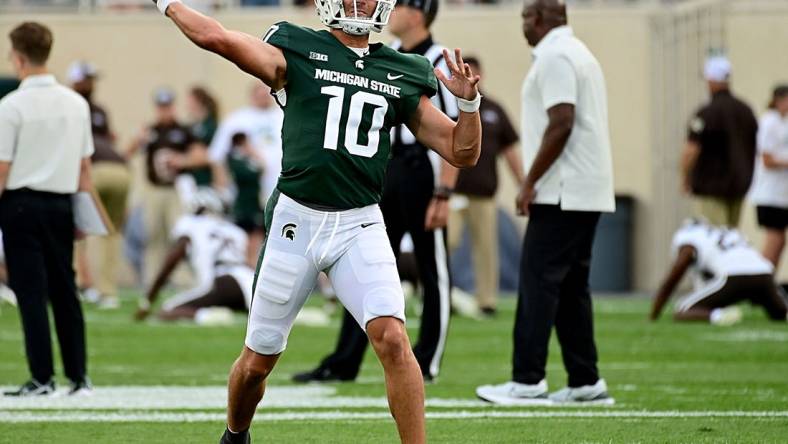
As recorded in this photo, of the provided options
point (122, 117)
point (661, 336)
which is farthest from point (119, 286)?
point (661, 336)

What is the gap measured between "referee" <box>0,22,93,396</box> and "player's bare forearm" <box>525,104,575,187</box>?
248 cm

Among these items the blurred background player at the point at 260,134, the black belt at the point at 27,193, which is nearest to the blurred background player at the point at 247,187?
the blurred background player at the point at 260,134

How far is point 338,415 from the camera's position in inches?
307

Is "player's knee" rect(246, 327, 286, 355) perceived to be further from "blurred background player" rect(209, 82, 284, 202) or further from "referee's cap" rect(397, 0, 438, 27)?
"blurred background player" rect(209, 82, 284, 202)

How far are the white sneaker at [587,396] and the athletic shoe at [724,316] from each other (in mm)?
5685

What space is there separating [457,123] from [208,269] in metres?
8.77

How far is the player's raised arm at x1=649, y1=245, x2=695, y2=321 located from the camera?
13.8 meters

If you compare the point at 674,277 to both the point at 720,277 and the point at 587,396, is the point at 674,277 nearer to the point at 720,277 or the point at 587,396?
the point at 720,277

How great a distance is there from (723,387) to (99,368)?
3.92m

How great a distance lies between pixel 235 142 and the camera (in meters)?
16.5

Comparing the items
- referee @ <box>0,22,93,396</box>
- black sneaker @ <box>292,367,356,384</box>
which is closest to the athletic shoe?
black sneaker @ <box>292,367,356,384</box>

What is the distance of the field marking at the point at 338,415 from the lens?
771 centimetres

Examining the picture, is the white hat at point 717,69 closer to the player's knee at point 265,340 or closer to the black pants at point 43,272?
the black pants at point 43,272

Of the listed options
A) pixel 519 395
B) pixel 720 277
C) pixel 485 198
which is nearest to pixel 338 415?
pixel 519 395
